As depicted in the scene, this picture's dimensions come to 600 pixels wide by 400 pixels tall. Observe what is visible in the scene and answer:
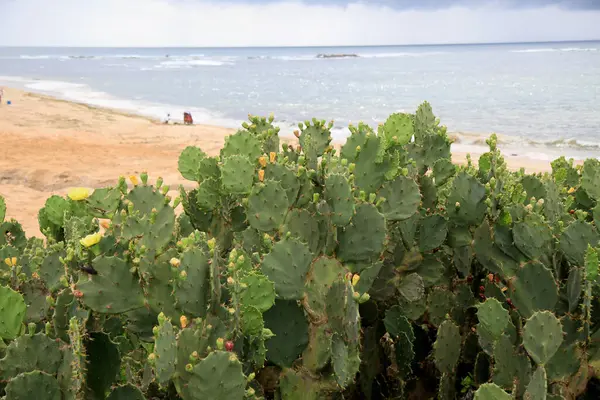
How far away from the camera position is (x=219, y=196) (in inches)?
97.3

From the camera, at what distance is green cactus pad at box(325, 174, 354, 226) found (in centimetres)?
183

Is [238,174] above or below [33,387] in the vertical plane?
above

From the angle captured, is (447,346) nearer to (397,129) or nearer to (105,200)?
(397,129)

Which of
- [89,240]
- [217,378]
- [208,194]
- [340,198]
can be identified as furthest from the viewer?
[208,194]

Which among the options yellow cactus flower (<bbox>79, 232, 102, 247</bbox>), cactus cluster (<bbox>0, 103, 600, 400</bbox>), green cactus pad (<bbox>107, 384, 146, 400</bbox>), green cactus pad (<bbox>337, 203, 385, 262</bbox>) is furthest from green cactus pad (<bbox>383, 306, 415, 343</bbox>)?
yellow cactus flower (<bbox>79, 232, 102, 247</bbox>)

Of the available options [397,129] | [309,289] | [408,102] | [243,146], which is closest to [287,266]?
[309,289]

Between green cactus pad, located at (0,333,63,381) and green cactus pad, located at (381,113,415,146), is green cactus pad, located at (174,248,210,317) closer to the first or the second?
green cactus pad, located at (0,333,63,381)

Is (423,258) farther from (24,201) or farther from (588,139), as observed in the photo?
(588,139)

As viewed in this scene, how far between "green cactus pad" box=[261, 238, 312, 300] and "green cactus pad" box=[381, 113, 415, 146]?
1.16 m

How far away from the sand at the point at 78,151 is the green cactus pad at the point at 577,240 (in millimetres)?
7225

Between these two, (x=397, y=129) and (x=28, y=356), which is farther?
(x=397, y=129)

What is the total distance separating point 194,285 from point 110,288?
1.02 feet

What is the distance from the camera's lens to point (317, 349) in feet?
5.63

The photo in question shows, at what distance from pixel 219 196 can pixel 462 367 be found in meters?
1.23
